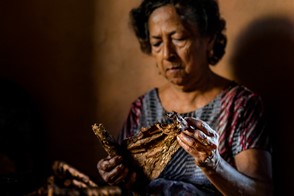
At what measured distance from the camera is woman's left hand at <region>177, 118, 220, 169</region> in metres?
1.22

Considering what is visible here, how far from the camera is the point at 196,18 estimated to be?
1641 millimetres

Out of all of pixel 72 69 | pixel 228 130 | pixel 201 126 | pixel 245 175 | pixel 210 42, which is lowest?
pixel 245 175

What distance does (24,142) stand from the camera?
1.98m

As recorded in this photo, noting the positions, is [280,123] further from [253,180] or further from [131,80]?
[131,80]

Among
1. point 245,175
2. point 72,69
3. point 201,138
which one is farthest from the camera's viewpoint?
point 72,69

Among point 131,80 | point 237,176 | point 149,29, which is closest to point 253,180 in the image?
point 237,176

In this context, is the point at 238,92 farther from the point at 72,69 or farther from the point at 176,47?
the point at 72,69

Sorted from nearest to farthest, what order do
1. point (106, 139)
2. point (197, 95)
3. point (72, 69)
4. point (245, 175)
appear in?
point (106, 139), point (245, 175), point (197, 95), point (72, 69)

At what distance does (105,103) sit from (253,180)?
0.86m

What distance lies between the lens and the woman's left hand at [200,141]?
1222 millimetres

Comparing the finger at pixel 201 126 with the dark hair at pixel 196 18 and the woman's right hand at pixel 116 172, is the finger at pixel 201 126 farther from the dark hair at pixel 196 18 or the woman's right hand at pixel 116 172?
the dark hair at pixel 196 18

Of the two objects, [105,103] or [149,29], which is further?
[105,103]

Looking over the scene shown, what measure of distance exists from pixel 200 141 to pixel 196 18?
1.80 feet

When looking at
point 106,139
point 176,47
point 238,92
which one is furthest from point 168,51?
point 106,139
